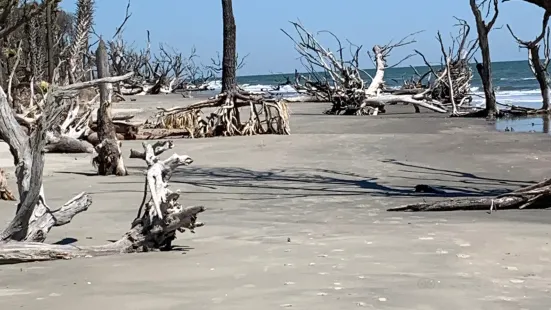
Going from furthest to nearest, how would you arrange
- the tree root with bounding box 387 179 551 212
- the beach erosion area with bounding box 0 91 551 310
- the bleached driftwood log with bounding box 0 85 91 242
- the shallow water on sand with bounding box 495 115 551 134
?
the shallow water on sand with bounding box 495 115 551 134
the tree root with bounding box 387 179 551 212
the bleached driftwood log with bounding box 0 85 91 242
the beach erosion area with bounding box 0 91 551 310

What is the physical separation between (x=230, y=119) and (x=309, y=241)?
13.3m

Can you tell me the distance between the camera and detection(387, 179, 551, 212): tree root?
762 centimetres

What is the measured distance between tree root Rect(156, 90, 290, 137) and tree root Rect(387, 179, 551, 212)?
11221mm

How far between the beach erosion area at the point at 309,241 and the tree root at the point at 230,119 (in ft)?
17.8

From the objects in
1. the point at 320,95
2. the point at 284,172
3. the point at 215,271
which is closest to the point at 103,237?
the point at 215,271

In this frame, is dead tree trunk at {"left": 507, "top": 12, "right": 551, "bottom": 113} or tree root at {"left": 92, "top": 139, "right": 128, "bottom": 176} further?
dead tree trunk at {"left": 507, "top": 12, "right": 551, "bottom": 113}

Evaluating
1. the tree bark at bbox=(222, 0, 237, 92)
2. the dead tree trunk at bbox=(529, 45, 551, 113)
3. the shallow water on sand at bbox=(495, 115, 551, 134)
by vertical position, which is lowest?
the shallow water on sand at bbox=(495, 115, 551, 134)

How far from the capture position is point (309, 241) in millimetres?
6051

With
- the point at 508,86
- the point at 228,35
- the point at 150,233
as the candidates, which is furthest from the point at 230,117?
the point at 508,86

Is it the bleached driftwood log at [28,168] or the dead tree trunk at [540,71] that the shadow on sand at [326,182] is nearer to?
the bleached driftwood log at [28,168]

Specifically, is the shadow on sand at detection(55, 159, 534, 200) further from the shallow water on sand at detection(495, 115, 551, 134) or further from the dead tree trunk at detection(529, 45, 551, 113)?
the dead tree trunk at detection(529, 45, 551, 113)

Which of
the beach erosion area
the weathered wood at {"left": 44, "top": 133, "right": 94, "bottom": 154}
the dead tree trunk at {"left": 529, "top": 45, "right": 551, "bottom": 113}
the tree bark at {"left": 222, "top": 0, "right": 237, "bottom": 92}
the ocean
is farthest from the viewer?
the ocean

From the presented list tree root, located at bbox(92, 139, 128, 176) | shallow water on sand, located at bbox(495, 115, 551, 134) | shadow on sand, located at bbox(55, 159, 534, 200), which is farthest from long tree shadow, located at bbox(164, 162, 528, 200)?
shallow water on sand, located at bbox(495, 115, 551, 134)

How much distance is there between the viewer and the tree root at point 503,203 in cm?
762
